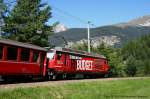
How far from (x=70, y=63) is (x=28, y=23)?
819 inches

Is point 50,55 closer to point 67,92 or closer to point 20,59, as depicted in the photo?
point 20,59

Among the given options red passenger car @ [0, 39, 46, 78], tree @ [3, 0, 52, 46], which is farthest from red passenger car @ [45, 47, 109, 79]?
tree @ [3, 0, 52, 46]

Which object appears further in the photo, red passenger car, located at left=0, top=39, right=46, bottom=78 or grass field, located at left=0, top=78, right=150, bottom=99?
red passenger car, located at left=0, top=39, right=46, bottom=78

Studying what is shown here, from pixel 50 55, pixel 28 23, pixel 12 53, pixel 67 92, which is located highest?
pixel 28 23

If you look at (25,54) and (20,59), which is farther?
(25,54)

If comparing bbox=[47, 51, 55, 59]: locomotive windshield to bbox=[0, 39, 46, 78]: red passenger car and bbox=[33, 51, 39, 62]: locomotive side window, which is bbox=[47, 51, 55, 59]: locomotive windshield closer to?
bbox=[0, 39, 46, 78]: red passenger car

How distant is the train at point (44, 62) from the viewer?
2588 centimetres

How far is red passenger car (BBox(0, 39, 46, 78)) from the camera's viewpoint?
25.3 m

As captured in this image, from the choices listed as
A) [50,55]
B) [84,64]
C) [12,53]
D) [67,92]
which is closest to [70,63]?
[50,55]

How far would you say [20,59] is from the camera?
27.4 meters

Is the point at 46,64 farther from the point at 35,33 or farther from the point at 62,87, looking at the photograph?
the point at 35,33

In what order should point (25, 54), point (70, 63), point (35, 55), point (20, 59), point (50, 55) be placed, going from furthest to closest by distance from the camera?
point (70, 63)
point (50, 55)
point (35, 55)
point (25, 54)
point (20, 59)

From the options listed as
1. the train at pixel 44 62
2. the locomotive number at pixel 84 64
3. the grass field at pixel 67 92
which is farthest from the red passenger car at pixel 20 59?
the locomotive number at pixel 84 64

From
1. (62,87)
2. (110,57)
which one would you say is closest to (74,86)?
(62,87)
